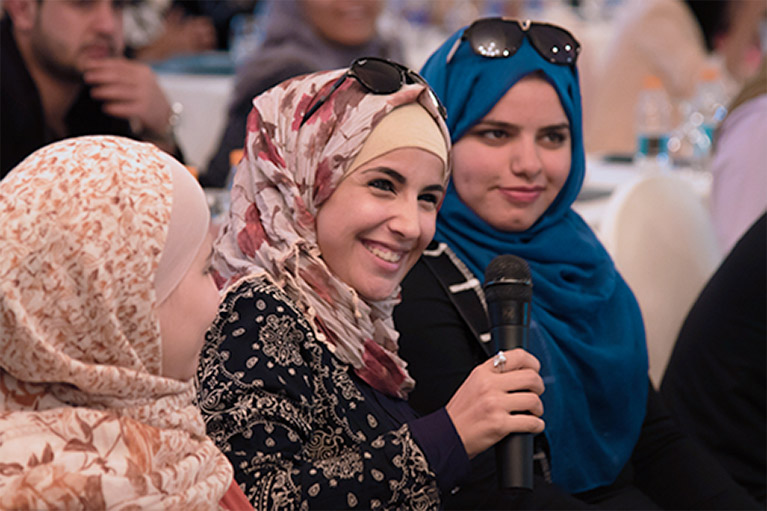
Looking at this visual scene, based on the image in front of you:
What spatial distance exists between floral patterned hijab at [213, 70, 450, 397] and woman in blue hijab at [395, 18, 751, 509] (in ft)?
0.78

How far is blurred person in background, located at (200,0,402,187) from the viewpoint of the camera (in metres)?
3.35

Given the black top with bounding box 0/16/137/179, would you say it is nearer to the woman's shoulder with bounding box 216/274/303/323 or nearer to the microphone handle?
the woman's shoulder with bounding box 216/274/303/323

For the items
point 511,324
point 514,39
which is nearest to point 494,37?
point 514,39

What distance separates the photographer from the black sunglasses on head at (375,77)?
1.38 m

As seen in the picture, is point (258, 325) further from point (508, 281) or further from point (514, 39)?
point (514, 39)

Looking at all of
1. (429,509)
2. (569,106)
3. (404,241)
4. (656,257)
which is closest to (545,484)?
(429,509)

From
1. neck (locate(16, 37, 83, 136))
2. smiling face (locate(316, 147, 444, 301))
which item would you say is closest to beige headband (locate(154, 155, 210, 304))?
smiling face (locate(316, 147, 444, 301))

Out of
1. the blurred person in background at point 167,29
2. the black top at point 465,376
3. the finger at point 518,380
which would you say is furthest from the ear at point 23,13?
the blurred person in background at point 167,29

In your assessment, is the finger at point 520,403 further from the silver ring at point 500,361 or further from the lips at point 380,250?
the lips at point 380,250

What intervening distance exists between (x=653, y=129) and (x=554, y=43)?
7.13 feet

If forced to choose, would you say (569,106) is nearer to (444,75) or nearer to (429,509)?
(444,75)

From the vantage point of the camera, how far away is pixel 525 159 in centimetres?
174

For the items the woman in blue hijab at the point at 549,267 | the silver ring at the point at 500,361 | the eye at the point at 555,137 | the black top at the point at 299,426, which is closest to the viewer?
the black top at the point at 299,426

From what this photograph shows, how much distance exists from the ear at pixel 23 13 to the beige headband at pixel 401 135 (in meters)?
1.85
